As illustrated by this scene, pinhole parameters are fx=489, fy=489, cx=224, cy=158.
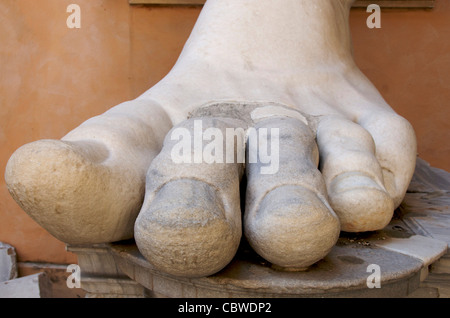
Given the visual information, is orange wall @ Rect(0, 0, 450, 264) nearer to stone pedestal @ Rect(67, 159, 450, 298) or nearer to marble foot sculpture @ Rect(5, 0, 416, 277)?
marble foot sculpture @ Rect(5, 0, 416, 277)

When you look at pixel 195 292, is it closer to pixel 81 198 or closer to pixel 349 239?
pixel 81 198

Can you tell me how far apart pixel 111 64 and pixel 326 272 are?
2.06 meters

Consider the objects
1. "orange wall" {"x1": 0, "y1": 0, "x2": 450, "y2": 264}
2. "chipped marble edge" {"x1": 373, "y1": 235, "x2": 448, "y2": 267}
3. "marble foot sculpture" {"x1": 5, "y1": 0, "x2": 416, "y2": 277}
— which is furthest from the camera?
"orange wall" {"x1": 0, "y1": 0, "x2": 450, "y2": 264}

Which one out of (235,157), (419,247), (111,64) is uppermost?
(111,64)

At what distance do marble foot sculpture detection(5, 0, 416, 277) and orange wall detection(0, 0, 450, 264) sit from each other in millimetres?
1176

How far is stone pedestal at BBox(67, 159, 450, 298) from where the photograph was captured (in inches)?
34.0

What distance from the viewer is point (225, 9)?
1505mm

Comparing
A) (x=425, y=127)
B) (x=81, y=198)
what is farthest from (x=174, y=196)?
(x=425, y=127)

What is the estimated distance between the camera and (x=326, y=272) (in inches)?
35.3

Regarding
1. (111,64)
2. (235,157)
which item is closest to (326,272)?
(235,157)

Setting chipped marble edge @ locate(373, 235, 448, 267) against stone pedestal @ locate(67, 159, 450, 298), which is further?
chipped marble edge @ locate(373, 235, 448, 267)

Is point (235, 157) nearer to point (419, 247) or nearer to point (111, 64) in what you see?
point (419, 247)

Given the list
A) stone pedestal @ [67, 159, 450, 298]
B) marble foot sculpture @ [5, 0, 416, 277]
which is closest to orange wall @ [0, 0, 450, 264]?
marble foot sculpture @ [5, 0, 416, 277]

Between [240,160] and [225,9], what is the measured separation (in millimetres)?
675
